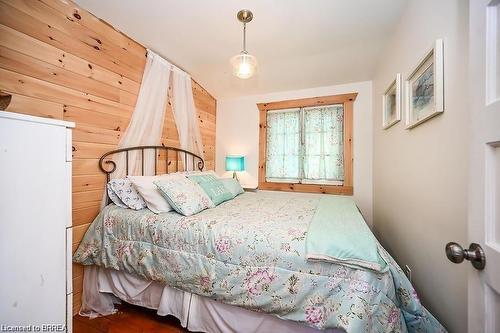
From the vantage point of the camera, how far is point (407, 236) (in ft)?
5.47

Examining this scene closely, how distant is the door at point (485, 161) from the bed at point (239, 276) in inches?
17.8

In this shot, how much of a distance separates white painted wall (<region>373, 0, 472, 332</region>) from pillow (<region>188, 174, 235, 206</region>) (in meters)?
1.63

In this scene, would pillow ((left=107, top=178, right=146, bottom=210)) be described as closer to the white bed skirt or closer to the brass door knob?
the white bed skirt

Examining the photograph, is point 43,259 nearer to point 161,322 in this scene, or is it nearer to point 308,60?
point 161,322

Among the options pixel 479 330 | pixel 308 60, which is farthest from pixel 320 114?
pixel 479 330

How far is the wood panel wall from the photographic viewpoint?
140 centimetres

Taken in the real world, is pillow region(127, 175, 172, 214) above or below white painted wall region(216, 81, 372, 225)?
below

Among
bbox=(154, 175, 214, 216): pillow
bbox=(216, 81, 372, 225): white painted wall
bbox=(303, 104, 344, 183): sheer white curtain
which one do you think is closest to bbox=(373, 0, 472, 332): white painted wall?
bbox=(216, 81, 372, 225): white painted wall

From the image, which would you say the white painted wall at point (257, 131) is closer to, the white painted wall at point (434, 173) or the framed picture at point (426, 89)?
the white painted wall at point (434, 173)

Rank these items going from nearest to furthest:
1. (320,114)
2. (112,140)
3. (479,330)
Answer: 1. (479,330)
2. (112,140)
3. (320,114)

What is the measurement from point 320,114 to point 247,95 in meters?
1.22

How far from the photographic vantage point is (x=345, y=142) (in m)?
2.99

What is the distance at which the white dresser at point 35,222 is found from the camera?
0.83 m

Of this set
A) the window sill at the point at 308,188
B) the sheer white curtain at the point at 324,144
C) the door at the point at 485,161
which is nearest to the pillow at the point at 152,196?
the door at the point at 485,161
